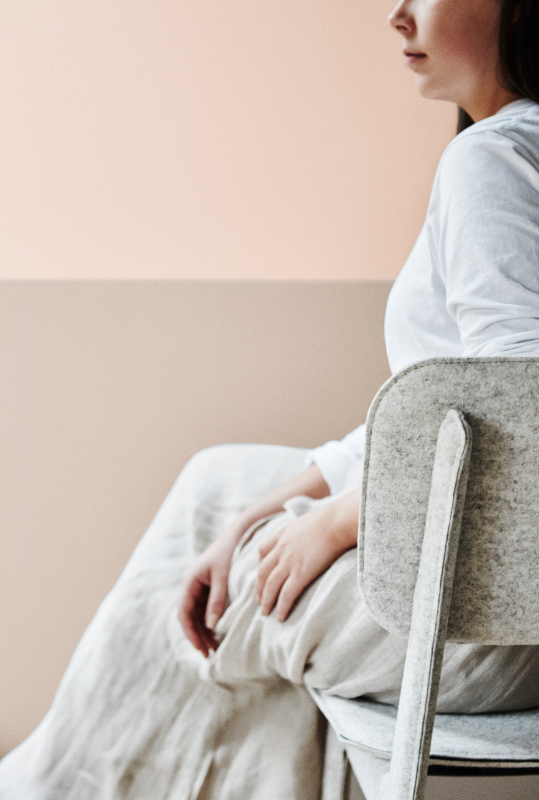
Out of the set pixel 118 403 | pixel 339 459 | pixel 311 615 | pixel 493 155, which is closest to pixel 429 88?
pixel 493 155

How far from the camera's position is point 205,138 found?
1.34m

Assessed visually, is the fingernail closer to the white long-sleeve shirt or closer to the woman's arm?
the woman's arm

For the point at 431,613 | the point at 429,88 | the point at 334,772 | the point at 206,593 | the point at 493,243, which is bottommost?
the point at 334,772

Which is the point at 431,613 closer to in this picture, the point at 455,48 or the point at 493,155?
the point at 493,155

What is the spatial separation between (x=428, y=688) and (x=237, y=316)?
1.02m

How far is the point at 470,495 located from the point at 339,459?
46cm

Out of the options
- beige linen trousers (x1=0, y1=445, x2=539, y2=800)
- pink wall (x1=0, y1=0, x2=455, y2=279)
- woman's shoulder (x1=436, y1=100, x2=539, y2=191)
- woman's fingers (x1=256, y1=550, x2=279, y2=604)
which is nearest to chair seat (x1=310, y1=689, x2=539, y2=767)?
beige linen trousers (x1=0, y1=445, x2=539, y2=800)

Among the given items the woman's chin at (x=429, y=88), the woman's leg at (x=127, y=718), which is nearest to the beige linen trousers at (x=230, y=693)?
the woman's leg at (x=127, y=718)

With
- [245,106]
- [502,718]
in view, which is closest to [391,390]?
[502,718]

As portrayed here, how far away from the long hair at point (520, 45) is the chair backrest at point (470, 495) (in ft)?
1.33

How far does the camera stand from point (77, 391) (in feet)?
4.32

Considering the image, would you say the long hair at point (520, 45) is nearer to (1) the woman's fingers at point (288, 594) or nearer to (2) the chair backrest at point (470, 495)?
(2) the chair backrest at point (470, 495)

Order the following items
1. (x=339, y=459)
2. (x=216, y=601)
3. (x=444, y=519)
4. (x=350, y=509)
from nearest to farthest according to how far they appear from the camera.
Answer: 1. (x=444, y=519)
2. (x=350, y=509)
3. (x=216, y=601)
4. (x=339, y=459)

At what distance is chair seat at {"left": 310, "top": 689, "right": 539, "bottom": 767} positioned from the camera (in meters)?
0.49
